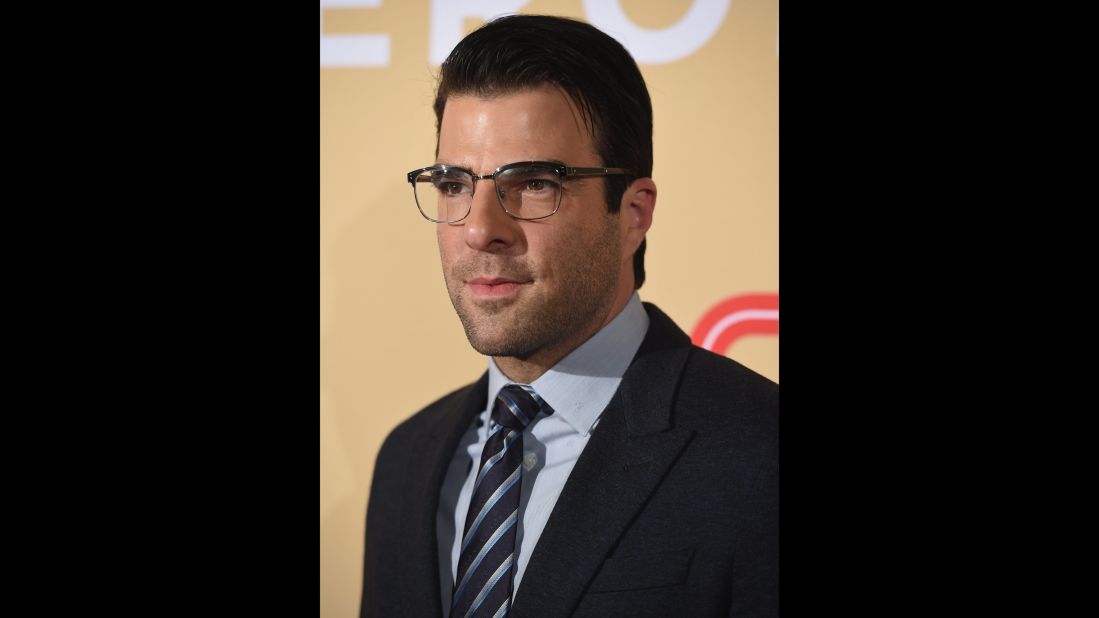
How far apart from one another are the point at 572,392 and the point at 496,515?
304 mm

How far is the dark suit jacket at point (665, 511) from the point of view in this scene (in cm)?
178

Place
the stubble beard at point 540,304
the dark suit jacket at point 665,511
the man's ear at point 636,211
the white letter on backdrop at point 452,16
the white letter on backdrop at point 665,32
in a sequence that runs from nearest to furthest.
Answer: the dark suit jacket at point 665,511, the stubble beard at point 540,304, the man's ear at point 636,211, the white letter on backdrop at point 665,32, the white letter on backdrop at point 452,16

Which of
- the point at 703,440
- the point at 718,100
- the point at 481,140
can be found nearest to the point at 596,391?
the point at 703,440

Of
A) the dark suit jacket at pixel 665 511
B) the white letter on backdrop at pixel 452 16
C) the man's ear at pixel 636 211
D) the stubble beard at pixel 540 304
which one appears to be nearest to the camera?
the dark suit jacket at pixel 665 511

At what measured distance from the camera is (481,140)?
73.8 inches

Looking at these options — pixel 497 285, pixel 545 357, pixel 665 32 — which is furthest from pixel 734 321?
pixel 665 32

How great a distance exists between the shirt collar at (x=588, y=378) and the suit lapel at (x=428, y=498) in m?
0.27

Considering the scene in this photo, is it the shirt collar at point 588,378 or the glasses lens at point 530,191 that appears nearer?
the glasses lens at point 530,191

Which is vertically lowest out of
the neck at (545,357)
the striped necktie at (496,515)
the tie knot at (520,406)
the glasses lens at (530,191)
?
the striped necktie at (496,515)

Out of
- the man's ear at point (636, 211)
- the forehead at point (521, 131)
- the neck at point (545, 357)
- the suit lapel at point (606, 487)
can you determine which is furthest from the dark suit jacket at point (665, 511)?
the forehead at point (521, 131)

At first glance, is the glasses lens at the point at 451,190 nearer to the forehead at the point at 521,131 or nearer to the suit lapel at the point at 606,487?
the forehead at the point at 521,131

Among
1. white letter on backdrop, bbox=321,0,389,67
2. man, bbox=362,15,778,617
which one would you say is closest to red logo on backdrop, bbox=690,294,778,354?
man, bbox=362,15,778,617

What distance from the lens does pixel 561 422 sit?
1974 mm

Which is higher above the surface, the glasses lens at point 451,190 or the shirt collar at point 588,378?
the glasses lens at point 451,190
